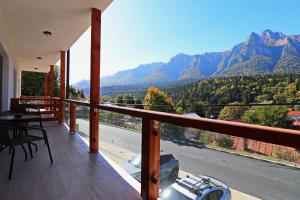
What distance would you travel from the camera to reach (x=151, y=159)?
1906 millimetres

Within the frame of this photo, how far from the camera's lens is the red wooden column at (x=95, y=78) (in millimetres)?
3604

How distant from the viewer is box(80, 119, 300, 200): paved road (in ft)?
3.28

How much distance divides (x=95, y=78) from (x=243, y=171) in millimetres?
3042

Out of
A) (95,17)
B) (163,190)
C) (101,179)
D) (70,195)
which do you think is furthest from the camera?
(95,17)

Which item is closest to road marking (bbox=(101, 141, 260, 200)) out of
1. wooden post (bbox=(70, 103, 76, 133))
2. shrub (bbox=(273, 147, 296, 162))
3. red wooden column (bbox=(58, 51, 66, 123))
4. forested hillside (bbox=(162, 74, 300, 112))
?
shrub (bbox=(273, 147, 296, 162))

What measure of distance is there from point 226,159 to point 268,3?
40.3 metres

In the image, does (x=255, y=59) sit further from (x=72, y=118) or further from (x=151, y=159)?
(x=151, y=159)

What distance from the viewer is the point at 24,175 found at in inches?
100

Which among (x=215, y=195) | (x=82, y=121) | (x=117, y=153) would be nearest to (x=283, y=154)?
(x=215, y=195)

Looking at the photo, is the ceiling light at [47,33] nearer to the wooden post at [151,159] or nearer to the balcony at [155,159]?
the balcony at [155,159]

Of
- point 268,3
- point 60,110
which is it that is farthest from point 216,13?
point 60,110

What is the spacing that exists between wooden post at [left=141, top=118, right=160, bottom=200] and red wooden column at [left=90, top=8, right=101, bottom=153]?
1.85 metres

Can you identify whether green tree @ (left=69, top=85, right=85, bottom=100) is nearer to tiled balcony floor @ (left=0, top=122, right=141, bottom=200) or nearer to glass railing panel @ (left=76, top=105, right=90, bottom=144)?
glass railing panel @ (left=76, top=105, right=90, bottom=144)

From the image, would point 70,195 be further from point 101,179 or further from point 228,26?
point 228,26
